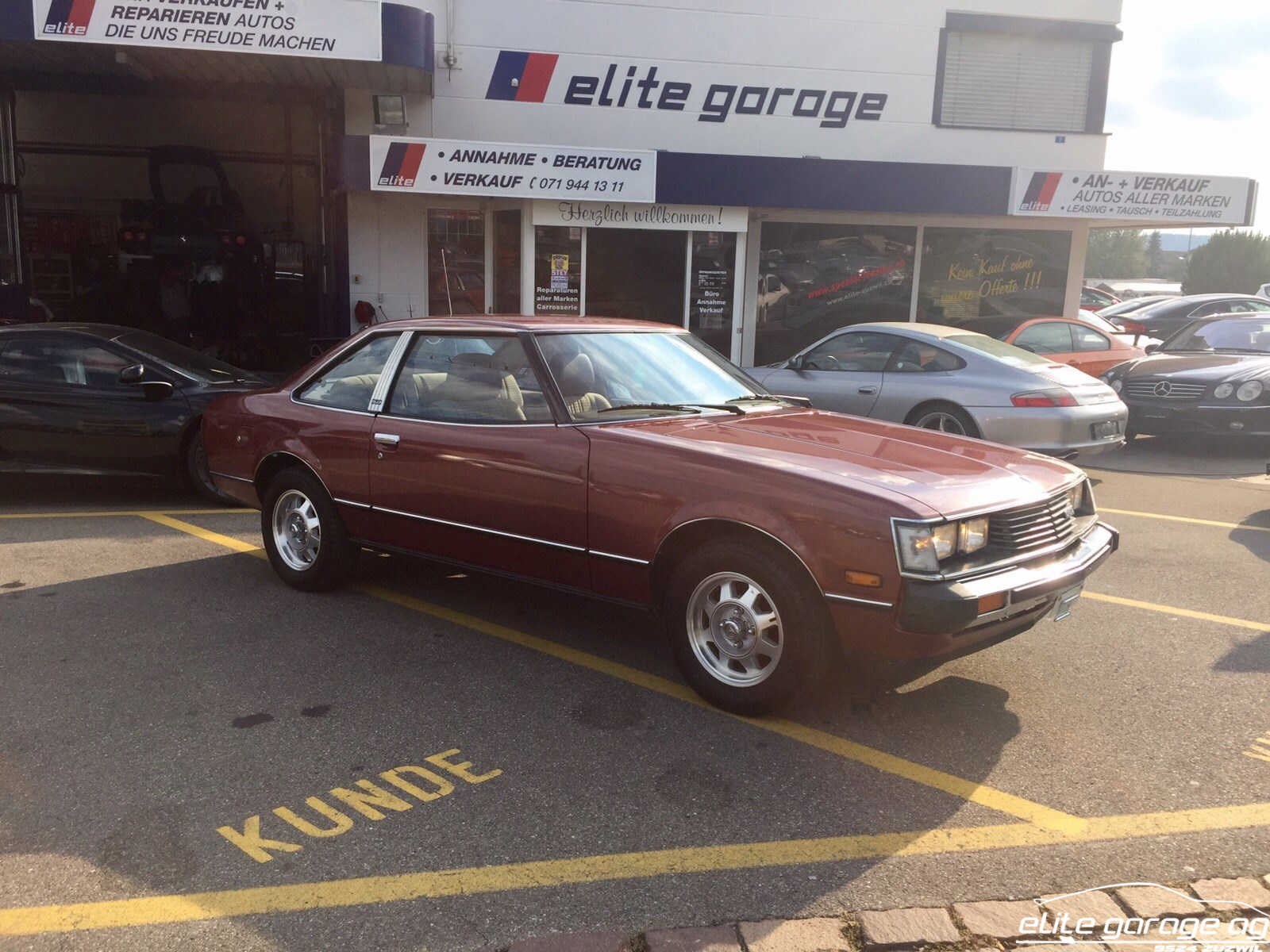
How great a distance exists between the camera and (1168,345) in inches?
517

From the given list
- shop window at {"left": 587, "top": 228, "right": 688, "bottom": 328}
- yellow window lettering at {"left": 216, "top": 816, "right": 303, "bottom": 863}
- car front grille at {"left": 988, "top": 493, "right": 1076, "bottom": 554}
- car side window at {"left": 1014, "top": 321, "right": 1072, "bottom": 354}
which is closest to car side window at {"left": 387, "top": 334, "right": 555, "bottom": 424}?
car front grille at {"left": 988, "top": 493, "right": 1076, "bottom": 554}

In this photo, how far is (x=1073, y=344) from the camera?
12555 millimetres

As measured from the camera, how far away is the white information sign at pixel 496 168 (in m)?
13.3

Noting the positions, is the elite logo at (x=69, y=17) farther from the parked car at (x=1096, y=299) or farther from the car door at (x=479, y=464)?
the parked car at (x=1096, y=299)

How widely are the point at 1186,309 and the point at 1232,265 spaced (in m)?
29.5

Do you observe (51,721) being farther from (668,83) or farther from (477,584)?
(668,83)

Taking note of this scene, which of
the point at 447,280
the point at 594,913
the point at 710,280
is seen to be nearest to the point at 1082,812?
the point at 594,913

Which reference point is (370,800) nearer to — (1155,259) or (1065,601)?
(1065,601)

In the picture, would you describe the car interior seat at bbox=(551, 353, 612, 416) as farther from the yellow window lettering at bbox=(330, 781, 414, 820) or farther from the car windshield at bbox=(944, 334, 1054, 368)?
the car windshield at bbox=(944, 334, 1054, 368)

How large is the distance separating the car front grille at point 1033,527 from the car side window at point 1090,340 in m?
8.89

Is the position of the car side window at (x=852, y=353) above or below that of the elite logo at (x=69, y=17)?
below

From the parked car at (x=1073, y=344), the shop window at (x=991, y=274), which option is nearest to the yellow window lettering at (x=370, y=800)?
the parked car at (x=1073, y=344)

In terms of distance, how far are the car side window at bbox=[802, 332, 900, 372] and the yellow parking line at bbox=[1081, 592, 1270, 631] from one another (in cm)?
414

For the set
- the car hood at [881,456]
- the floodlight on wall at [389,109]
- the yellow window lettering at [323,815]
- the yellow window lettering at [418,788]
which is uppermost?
the floodlight on wall at [389,109]
